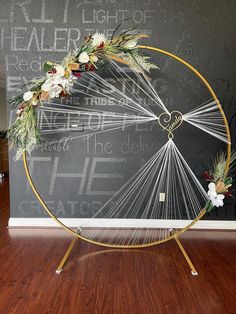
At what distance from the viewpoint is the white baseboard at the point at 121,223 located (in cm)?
297

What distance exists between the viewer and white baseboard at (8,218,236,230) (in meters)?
2.97

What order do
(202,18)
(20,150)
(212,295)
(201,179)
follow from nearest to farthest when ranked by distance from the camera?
(212,295) → (20,150) → (202,18) → (201,179)

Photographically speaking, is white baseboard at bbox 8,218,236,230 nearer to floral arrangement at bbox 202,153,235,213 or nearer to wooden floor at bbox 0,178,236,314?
wooden floor at bbox 0,178,236,314

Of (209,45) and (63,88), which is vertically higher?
(209,45)

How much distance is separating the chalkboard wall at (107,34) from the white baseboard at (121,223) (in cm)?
59

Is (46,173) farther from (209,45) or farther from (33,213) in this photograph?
(209,45)

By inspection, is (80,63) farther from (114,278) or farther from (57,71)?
(114,278)

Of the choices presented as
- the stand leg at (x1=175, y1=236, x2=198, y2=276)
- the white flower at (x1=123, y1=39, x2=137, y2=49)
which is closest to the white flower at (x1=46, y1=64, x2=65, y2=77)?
the white flower at (x1=123, y1=39, x2=137, y2=49)

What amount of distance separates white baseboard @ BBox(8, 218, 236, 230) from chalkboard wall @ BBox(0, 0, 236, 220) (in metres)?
0.59

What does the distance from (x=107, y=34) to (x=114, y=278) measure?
2.35 m

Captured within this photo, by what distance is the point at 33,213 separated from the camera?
9.86 ft

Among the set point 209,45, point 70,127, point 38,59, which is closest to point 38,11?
point 38,59

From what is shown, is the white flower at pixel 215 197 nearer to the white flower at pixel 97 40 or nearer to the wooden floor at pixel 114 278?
the wooden floor at pixel 114 278

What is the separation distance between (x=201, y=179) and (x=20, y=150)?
1.93 meters
